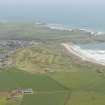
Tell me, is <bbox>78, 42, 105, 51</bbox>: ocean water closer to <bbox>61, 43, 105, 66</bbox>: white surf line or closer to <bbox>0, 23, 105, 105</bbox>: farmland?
<bbox>61, 43, 105, 66</bbox>: white surf line

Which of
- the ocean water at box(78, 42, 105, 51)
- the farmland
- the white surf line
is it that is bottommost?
the ocean water at box(78, 42, 105, 51)

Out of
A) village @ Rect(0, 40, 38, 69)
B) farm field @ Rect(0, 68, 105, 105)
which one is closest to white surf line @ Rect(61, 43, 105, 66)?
farm field @ Rect(0, 68, 105, 105)

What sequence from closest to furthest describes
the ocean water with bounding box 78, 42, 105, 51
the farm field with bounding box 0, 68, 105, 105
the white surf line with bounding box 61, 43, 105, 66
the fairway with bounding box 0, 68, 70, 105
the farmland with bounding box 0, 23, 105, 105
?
the farm field with bounding box 0, 68, 105, 105, the fairway with bounding box 0, 68, 70, 105, the farmland with bounding box 0, 23, 105, 105, the white surf line with bounding box 61, 43, 105, 66, the ocean water with bounding box 78, 42, 105, 51

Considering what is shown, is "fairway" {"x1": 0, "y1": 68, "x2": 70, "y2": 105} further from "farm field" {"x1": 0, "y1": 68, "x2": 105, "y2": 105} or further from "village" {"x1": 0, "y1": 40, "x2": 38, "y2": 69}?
"village" {"x1": 0, "y1": 40, "x2": 38, "y2": 69}

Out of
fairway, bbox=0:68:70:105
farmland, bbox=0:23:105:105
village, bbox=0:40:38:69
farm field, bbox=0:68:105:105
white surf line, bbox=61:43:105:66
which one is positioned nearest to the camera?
farm field, bbox=0:68:105:105

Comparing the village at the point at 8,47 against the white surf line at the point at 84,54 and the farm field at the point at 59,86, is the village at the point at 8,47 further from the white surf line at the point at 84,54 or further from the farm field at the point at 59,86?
the white surf line at the point at 84,54

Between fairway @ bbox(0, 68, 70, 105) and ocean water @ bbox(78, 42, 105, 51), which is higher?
fairway @ bbox(0, 68, 70, 105)

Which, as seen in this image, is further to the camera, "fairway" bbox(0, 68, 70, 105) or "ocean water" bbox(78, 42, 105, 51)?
"ocean water" bbox(78, 42, 105, 51)

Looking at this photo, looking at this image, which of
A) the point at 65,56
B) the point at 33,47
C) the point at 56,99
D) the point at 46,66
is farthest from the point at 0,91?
the point at 33,47

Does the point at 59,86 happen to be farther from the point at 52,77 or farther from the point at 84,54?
the point at 84,54
